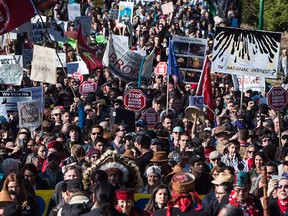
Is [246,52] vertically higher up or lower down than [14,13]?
lower down

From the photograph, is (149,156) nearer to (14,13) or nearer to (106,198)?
(106,198)

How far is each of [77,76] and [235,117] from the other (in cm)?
613

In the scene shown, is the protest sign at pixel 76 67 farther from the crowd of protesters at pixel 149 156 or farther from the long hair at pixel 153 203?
the long hair at pixel 153 203

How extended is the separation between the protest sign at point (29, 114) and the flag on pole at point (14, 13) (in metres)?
2.70

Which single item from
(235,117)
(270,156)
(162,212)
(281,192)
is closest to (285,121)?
(235,117)

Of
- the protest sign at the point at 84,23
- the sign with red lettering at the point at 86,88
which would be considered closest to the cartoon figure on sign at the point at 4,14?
the sign with red lettering at the point at 86,88

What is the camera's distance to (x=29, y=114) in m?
17.9

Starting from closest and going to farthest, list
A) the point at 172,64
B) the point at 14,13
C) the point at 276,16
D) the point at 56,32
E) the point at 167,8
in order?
the point at 14,13, the point at 172,64, the point at 56,32, the point at 167,8, the point at 276,16

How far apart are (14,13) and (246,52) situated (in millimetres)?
3978

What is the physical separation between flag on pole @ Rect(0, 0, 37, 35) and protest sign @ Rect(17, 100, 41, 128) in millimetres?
2698

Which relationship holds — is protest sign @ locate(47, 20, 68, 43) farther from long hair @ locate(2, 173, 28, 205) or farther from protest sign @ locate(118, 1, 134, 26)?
long hair @ locate(2, 173, 28, 205)

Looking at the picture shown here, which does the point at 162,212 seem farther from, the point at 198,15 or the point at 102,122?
the point at 198,15

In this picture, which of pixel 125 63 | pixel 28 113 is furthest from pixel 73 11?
pixel 28 113

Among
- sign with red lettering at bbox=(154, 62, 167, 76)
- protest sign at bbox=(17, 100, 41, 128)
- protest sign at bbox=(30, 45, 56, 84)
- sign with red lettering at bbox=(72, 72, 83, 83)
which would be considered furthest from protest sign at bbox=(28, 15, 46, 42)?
protest sign at bbox=(17, 100, 41, 128)
